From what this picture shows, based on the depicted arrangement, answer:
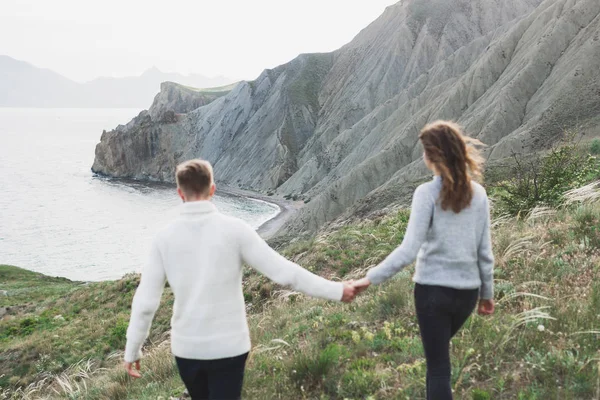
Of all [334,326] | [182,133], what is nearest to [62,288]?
[334,326]

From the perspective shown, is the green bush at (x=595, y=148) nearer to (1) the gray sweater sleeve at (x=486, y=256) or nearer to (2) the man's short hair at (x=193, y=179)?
(1) the gray sweater sleeve at (x=486, y=256)

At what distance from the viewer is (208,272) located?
11.3ft

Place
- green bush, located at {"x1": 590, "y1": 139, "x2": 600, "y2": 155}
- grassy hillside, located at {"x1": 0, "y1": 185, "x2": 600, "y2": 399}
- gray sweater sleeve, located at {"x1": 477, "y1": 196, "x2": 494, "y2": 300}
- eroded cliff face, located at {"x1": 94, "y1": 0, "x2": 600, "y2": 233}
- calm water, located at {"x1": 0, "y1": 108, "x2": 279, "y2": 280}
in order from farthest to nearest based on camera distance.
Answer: calm water, located at {"x1": 0, "y1": 108, "x2": 279, "y2": 280}, eroded cliff face, located at {"x1": 94, "y1": 0, "x2": 600, "y2": 233}, green bush, located at {"x1": 590, "y1": 139, "x2": 600, "y2": 155}, grassy hillside, located at {"x1": 0, "y1": 185, "x2": 600, "y2": 399}, gray sweater sleeve, located at {"x1": 477, "y1": 196, "x2": 494, "y2": 300}

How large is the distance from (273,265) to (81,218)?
258ft

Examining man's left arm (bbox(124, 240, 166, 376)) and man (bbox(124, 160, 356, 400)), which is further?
man's left arm (bbox(124, 240, 166, 376))

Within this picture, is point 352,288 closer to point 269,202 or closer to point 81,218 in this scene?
point 269,202

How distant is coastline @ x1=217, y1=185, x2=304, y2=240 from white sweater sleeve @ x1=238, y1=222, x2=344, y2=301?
4436cm

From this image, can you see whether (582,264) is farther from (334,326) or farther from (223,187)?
(223,187)

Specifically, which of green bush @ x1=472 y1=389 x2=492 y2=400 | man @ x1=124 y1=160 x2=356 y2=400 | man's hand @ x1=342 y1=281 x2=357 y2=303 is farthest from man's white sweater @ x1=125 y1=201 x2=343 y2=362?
green bush @ x1=472 y1=389 x2=492 y2=400

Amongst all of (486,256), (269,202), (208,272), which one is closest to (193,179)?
(208,272)

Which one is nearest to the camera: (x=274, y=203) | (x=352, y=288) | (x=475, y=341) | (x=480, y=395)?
(x=352, y=288)

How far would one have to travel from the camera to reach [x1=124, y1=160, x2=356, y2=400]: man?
345cm

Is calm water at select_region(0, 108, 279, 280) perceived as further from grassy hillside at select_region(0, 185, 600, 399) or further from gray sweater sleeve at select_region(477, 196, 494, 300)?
gray sweater sleeve at select_region(477, 196, 494, 300)

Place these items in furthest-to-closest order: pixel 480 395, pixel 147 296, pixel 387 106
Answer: pixel 387 106, pixel 480 395, pixel 147 296
